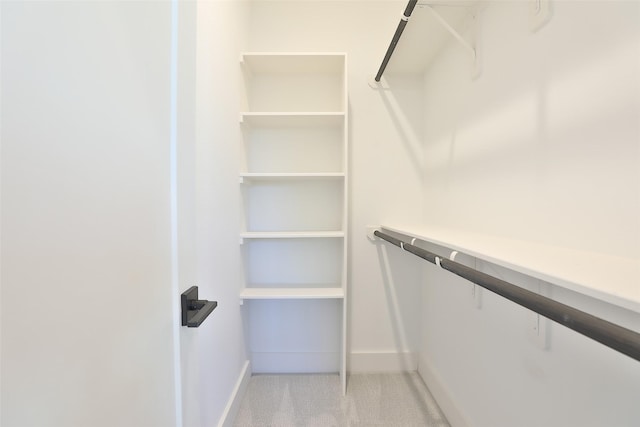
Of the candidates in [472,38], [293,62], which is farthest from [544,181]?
[293,62]

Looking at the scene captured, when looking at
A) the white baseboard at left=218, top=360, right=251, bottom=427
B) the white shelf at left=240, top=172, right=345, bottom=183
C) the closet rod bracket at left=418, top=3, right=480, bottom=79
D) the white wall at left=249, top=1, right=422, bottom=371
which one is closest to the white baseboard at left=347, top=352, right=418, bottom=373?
the white wall at left=249, top=1, right=422, bottom=371

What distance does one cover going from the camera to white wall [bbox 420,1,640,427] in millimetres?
650

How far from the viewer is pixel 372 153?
1.87 m

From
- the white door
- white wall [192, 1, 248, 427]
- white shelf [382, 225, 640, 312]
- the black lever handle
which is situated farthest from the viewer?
white wall [192, 1, 248, 427]

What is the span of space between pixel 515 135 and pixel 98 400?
1.30 meters

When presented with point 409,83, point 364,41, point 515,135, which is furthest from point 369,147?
point 515,135

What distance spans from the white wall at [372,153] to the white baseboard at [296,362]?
0.14m

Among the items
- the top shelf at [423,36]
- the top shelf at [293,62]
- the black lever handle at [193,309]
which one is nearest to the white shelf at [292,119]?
the top shelf at [293,62]

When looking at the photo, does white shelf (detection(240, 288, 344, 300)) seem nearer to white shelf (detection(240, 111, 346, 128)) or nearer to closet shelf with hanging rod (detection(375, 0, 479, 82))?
white shelf (detection(240, 111, 346, 128))

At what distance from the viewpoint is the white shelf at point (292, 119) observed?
5.29 feet

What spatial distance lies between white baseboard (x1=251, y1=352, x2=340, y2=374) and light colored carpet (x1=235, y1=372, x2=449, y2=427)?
42 millimetres

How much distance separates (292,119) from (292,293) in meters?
1.06

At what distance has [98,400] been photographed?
0.40 meters

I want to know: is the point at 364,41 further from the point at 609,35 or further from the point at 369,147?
the point at 609,35
